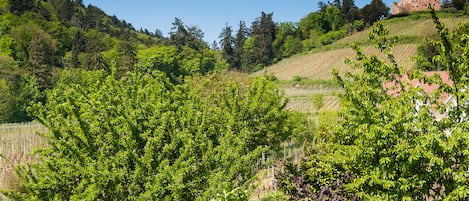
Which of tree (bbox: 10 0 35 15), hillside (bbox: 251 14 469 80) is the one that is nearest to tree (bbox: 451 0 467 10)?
hillside (bbox: 251 14 469 80)

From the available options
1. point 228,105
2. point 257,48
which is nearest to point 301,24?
point 257,48

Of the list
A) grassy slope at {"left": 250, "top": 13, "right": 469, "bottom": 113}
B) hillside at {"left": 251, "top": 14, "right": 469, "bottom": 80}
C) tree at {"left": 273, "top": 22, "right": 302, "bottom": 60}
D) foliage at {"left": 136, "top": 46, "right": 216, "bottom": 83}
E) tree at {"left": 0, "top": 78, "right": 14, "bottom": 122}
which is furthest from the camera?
tree at {"left": 273, "top": 22, "right": 302, "bottom": 60}

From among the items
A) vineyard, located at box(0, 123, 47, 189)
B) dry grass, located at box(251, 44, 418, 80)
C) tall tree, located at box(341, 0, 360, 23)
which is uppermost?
tall tree, located at box(341, 0, 360, 23)

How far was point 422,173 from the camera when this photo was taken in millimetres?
7152

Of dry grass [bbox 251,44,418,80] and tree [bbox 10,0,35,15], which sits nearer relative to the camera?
dry grass [bbox 251,44,418,80]

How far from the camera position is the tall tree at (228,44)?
357 feet

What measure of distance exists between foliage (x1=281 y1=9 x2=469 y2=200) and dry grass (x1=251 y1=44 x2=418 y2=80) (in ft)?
192

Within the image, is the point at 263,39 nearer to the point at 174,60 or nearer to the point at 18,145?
the point at 174,60

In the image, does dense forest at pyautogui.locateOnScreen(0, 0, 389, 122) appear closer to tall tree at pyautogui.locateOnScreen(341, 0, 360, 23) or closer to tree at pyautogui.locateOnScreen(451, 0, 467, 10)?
tall tree at pyautogui.locateOnScreen(341, 0, 360, 23)

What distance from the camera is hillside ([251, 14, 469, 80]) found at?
7000 centimetres

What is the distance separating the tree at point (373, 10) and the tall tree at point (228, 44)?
105 feet

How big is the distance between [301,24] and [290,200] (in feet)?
374

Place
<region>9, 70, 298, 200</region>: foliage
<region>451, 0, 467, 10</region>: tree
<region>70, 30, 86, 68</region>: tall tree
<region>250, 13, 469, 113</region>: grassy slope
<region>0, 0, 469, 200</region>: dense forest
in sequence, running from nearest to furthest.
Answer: <region>0, 0, 469, 200</region>: dense forest
<region>9, 70, 298, 200</region>: foliage
<region>250, 13, 469, 113</region>: grassy slope
<region>70, 30, 86, 68</region>: tall tree
<region>451, 0, 467, 10</region>: tree

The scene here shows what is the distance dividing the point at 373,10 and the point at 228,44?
114 ft
